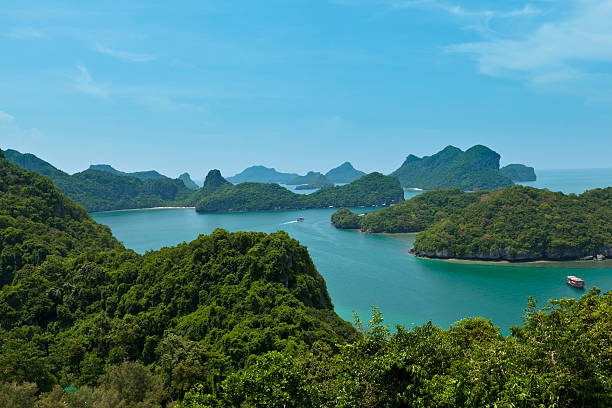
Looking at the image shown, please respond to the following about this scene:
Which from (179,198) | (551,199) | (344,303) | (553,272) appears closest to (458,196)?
(551,199)

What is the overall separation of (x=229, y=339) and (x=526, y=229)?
2363 inches

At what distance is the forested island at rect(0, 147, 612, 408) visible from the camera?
881 cm

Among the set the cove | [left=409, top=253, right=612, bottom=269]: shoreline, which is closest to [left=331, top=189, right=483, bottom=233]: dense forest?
the cove

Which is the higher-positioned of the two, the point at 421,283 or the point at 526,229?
A: the point at 526,229

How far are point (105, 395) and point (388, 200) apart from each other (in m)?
145

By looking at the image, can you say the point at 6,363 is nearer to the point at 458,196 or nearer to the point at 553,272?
the point at 553,272

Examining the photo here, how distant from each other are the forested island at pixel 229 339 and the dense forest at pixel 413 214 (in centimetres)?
6160

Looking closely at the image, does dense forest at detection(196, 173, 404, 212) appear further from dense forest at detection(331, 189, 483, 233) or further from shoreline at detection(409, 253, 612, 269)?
shoreline at detection(409, 253, 612, 269)

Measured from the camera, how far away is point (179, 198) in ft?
584

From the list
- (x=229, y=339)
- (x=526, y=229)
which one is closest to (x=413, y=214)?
(x=526, y=229)

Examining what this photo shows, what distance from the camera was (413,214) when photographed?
94.0 metres

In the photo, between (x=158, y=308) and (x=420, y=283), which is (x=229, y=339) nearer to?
(x=158, y=308)

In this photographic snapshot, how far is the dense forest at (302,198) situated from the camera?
500 feet

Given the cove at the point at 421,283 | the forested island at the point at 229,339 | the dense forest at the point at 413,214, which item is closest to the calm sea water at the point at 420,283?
the cove at the point at 421,283
